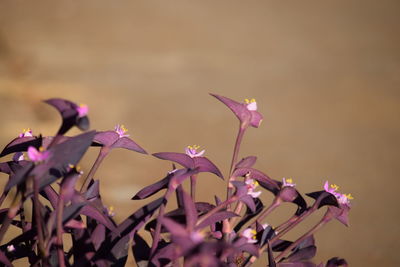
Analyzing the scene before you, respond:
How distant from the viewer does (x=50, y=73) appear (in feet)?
3.19

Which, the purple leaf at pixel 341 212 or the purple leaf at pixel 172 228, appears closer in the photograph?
the purple leaf at pixel 172 228

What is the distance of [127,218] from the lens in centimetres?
25

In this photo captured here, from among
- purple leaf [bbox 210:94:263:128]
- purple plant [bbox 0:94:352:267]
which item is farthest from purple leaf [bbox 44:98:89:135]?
purple leaf [bbox 210:94:263:128]

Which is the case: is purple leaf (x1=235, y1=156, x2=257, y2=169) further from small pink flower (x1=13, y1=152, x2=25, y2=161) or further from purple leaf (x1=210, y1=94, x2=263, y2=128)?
small pink flower (x1=13, y1=152, x2=25, y2=161)

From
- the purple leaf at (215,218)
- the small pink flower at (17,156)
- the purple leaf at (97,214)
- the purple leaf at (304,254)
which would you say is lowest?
the purple leaf at (304,254)

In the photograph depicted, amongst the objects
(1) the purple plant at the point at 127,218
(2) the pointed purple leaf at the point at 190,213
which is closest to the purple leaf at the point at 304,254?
(1) the purple plant at the point at 127,218

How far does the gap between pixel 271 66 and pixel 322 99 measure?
12cm

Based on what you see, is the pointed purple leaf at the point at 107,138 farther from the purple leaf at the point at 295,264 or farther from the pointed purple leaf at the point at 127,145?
the purple leaf at the point at 295,264

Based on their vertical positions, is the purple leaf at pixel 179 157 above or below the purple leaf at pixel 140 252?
above

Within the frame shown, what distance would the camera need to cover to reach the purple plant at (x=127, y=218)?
19 cm

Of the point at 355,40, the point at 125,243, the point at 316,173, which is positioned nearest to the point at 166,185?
the point at 125,243

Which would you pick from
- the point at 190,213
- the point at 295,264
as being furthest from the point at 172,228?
the point at 295,264

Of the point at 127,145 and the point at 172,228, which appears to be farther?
the point at 127,145

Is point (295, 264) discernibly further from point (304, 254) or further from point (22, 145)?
point (22, 145)
